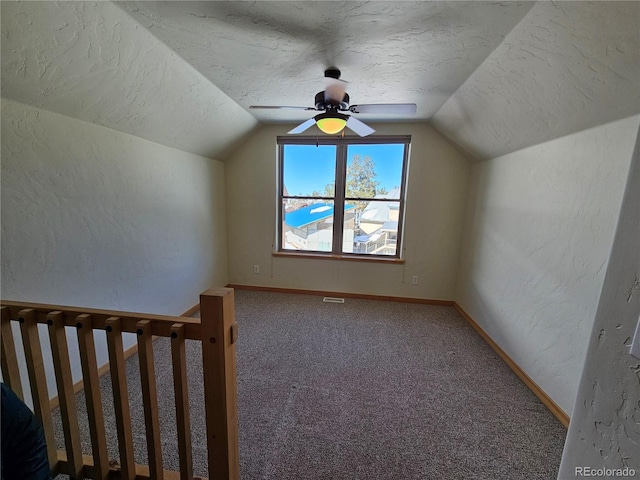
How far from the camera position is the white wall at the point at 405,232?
340cm

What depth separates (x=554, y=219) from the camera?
1.95m

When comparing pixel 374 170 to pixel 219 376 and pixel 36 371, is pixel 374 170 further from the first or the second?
pixel 36 371

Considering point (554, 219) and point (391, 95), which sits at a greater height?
point (391, 95)

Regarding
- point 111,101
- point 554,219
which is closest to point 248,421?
point 111,101

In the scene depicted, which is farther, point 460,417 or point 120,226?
point 120,226

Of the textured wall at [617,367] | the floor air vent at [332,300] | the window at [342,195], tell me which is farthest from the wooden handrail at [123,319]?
the window at [342,195]

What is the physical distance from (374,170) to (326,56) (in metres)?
1.97

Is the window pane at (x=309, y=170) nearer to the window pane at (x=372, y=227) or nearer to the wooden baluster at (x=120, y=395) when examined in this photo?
the window pane at (x=372, y=227)

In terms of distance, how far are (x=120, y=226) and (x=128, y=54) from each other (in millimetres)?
1295

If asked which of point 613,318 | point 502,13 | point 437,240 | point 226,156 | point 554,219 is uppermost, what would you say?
point 502,13

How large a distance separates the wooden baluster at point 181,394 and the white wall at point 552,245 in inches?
88.3

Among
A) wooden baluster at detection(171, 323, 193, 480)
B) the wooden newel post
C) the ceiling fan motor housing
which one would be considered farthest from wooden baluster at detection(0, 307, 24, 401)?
the ceiling fan motor housing

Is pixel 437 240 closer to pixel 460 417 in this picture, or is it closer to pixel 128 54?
pixel 460 417

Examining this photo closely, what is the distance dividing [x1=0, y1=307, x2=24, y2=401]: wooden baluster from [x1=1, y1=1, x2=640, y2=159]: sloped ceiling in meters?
1.26
